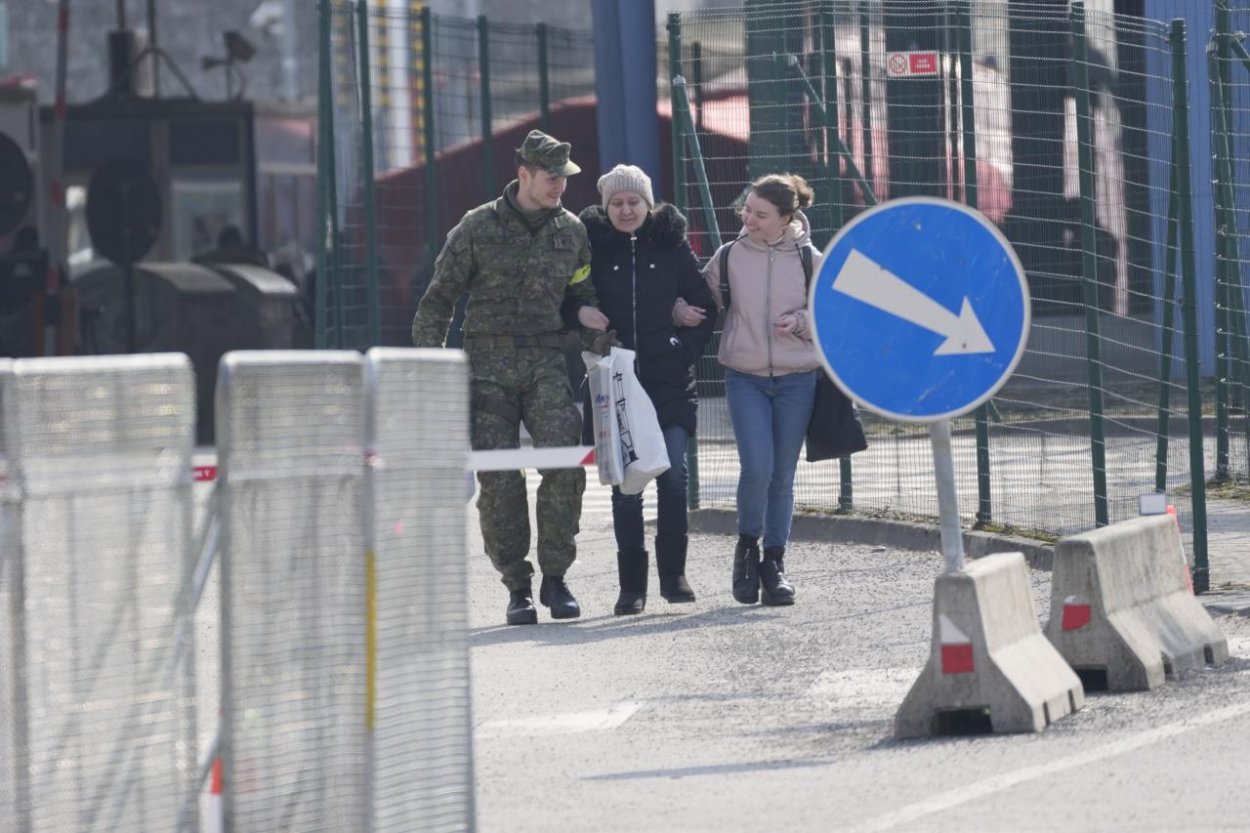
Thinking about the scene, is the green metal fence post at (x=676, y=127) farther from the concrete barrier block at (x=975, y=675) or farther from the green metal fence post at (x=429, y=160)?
the concrete barrier block at (x=975, y=675)

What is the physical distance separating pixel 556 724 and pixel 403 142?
9659mm

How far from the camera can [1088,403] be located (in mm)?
11359

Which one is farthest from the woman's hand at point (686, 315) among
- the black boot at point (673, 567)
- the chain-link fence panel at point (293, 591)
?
the chain-link fence panel at point (293, 591)

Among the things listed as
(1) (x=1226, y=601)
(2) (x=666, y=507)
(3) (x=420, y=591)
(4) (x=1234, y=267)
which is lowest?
(1) (x=1226, y=601)

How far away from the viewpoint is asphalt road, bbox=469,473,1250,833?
6102mm

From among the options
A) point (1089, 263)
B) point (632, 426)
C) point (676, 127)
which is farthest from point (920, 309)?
point (676, 127)

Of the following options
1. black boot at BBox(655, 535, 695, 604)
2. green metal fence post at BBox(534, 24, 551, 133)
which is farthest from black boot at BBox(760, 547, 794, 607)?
green metal fence post at BBox(534, 24, 551, 133)

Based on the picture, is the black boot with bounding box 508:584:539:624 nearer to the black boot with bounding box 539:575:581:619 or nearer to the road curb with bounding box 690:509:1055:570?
the black boot with bounding box 539:575:581:619

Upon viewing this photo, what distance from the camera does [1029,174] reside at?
11.7 m

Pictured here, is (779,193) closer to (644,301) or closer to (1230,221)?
(644,301)

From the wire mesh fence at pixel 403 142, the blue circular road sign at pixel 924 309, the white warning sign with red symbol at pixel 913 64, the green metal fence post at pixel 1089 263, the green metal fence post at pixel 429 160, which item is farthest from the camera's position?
the green metal fence post at pixel 429 160

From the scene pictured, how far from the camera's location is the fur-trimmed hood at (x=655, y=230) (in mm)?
9930

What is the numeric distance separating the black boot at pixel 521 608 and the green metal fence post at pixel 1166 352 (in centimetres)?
305

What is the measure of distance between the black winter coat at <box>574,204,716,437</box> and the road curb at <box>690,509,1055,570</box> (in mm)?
1802
